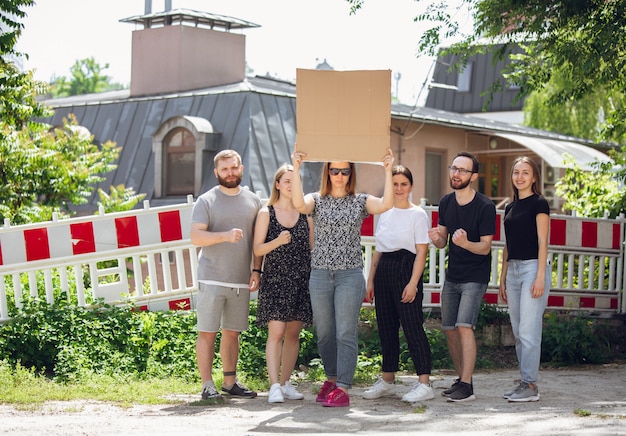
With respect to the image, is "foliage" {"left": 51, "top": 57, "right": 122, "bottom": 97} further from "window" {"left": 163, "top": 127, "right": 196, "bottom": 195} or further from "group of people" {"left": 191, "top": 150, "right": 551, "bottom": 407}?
"group of people" {"left": 191, "top": 150, "right": 551, "bottom": 407}

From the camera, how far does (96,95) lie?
31.1 m

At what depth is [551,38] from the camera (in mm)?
11680

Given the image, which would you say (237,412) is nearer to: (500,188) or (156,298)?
(156,298)

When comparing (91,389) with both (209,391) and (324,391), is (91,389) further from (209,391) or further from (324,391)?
(324,391)

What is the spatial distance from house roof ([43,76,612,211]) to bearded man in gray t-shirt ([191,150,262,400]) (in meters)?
12.5

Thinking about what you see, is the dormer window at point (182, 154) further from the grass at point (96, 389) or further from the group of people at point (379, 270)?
the group of people at point (379, 270)

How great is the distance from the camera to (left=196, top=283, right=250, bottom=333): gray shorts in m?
8.34

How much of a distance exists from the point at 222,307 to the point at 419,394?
179cm

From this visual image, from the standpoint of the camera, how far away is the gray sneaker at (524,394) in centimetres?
819

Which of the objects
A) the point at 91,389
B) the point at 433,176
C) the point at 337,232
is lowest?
the point at 91,389

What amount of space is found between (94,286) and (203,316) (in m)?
2.37

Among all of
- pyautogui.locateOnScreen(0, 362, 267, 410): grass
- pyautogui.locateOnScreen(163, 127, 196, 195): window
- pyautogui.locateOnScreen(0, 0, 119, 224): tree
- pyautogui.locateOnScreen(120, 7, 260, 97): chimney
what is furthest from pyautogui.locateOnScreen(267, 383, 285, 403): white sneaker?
pyautogui.locateOnScreen(120, 7, 260, 97): chimney

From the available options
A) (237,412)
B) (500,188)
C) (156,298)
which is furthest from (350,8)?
(500,188)

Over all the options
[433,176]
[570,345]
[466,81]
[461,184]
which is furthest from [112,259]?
[466,81]
